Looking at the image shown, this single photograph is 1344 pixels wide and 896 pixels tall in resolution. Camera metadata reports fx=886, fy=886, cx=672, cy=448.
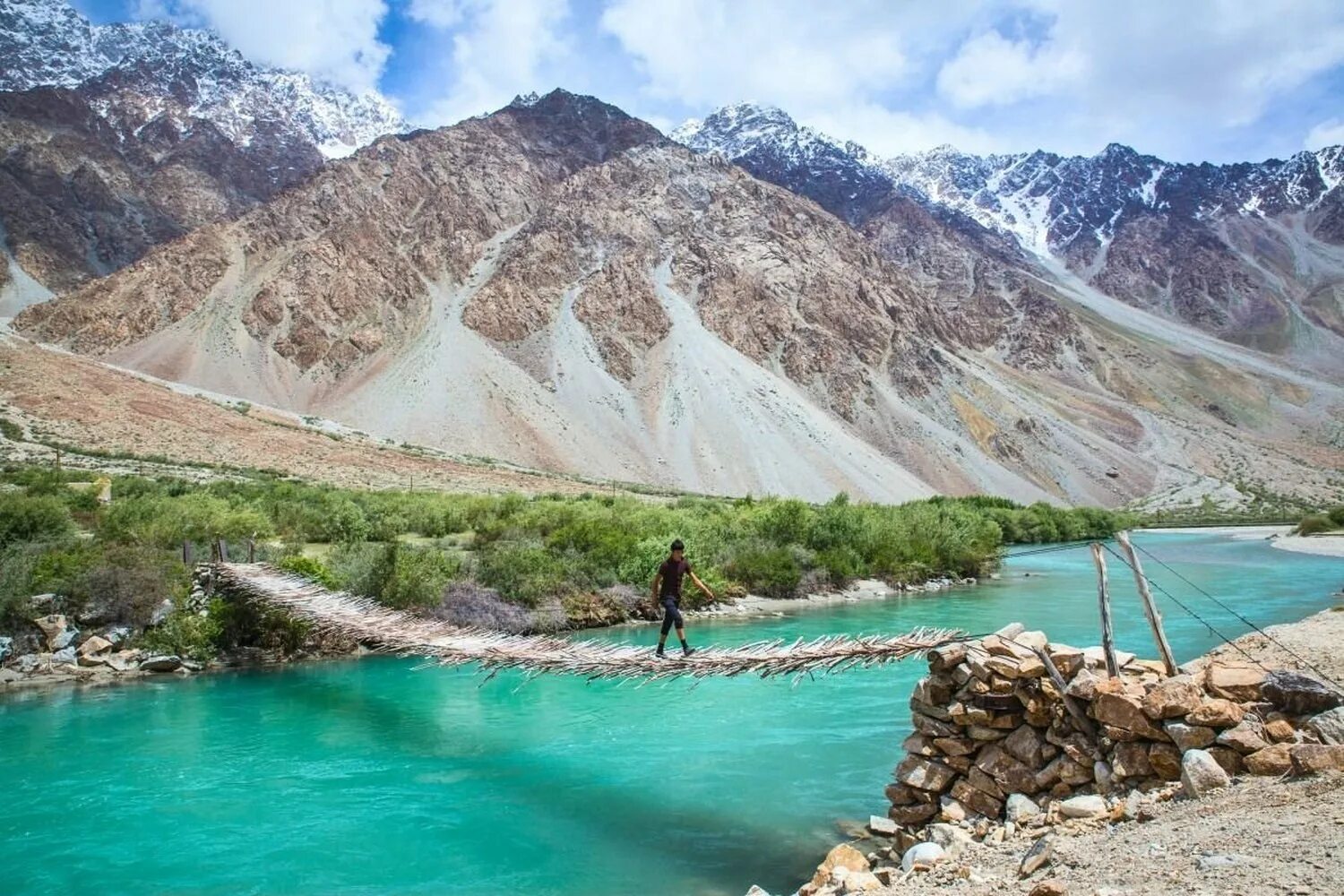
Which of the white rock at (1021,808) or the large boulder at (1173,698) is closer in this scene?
the large boulder at (1173,698)

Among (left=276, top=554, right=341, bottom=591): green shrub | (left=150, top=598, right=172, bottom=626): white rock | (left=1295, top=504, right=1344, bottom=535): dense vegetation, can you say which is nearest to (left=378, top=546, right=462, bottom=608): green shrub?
(left=276, top=554, right=341, bottom=591): green shrub

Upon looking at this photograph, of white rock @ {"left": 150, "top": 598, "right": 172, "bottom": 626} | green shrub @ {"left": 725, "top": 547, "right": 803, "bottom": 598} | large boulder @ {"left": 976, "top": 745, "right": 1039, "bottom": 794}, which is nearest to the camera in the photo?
large boulder @ {"left": 976, "top": 745, "right": 1039, "bottom": 794}

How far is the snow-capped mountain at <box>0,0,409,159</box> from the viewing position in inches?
5586

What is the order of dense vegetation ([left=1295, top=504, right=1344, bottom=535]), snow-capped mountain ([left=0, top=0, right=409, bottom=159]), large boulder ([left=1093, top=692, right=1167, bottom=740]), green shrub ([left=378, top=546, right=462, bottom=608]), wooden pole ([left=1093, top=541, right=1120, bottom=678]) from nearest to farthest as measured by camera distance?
large boulder ([left=1093, top=692, right=1167, bottom=740]) < wooden pole ([left=1093, top=541, right=1120, bottom=678]) < green shrub ([left=378, top=546, right=462, bottom=608]) < dense vegetation ([left=1295, top=504, right=1344, bottom=535]) < snow-capped mountain ([left=0, top=0, right=409, bottom=159])

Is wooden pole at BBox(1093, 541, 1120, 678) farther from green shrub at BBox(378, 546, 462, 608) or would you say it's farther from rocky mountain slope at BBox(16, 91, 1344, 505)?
rocky mountain slope at BBox(16, 91, 1344, 505)

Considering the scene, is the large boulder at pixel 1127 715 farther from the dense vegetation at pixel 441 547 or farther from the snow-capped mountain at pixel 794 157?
the snow-capped mountain at pixel 794 157

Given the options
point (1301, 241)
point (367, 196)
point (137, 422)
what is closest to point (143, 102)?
point (367, 196)

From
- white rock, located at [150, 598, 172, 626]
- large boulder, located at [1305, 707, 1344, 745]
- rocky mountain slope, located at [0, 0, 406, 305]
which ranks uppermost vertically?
rocky mountain slope, located at [0, 0, 406, 305]

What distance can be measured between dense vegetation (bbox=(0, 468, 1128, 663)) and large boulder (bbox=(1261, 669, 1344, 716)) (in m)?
14.4

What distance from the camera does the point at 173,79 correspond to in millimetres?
149500

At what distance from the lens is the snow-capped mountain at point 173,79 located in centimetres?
14188

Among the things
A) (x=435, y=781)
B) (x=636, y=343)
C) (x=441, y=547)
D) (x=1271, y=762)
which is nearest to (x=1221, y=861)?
(x=1271, y=762)

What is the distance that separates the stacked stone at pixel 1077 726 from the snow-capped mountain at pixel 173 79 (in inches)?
6131

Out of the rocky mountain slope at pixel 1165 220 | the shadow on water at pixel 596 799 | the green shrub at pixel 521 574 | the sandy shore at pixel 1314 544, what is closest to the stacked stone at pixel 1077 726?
the shadow on water at pixel 596 799
